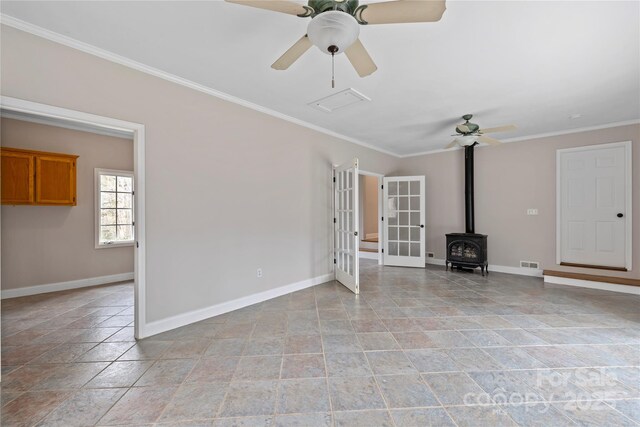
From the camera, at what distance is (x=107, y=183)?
471cm

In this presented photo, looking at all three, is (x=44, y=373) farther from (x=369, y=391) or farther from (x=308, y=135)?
(x=308, y=135)

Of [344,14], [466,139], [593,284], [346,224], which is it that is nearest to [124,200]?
[346,224]

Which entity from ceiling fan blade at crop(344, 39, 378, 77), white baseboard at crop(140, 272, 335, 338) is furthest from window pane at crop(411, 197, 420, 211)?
ceiling fan blade at crop(344, 39, 378, 77)

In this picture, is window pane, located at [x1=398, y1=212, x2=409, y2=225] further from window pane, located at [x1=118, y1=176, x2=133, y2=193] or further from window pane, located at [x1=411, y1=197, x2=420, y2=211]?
window pane, located at [x1=118, y1=176, x2=133, y2=193]

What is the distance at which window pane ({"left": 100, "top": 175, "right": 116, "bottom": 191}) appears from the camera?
15.2 ft

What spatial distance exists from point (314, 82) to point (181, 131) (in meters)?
1.54

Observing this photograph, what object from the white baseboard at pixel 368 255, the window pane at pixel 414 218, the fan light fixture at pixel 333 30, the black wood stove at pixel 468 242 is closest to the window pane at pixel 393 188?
the window pane at pixel 414 218

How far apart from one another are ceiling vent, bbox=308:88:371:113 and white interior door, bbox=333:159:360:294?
0.82 meters

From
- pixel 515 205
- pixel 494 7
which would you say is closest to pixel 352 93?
pixel 494 7

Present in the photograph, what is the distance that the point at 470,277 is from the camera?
487 cm

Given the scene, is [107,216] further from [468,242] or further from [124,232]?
[468,242]

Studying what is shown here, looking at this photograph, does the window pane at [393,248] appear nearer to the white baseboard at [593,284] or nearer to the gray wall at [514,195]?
the gray wall at [514,195]

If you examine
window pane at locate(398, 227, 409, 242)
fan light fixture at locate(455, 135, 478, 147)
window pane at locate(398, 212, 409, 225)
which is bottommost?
window pane at locate(398, 227, 409, 242)

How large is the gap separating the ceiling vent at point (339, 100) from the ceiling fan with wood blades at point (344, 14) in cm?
151
